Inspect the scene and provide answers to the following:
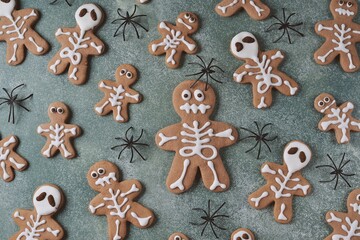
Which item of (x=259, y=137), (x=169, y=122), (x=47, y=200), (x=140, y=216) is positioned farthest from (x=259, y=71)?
(x=47, y=200)

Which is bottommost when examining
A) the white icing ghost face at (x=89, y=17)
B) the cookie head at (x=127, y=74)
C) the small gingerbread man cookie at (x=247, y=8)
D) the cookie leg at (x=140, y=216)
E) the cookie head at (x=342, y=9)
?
the cookie leg at (x=140, y=216)

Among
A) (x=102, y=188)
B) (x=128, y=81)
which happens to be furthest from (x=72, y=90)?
(x=102, y=188)

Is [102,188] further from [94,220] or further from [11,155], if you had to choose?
[11,155]

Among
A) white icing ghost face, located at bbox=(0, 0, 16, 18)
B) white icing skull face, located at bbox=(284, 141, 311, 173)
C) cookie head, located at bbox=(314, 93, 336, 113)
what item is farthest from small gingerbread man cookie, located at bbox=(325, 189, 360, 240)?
white icing ghost face, located at bbox=(0, 0, 16, 18)

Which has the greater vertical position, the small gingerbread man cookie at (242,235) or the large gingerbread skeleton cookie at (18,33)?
the large gingerbread skeleton cookie at (18,33)

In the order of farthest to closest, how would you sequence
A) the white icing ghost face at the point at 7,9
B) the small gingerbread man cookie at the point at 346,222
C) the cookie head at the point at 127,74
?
the white icing ghost face at the point at 7,9, the cookie head at the point at 127,74, the small gingerbread man cookie at the point at 346,222

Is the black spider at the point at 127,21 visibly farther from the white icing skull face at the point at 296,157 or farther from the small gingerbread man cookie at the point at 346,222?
the small gingerbread man cookie at the point at 346,222

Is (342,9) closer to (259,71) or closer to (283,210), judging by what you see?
(259,71)

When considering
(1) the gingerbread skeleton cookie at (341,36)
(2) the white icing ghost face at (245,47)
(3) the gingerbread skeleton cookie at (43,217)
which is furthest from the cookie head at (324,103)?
(3) the gingerbread skeleton cookie at (43,217)
